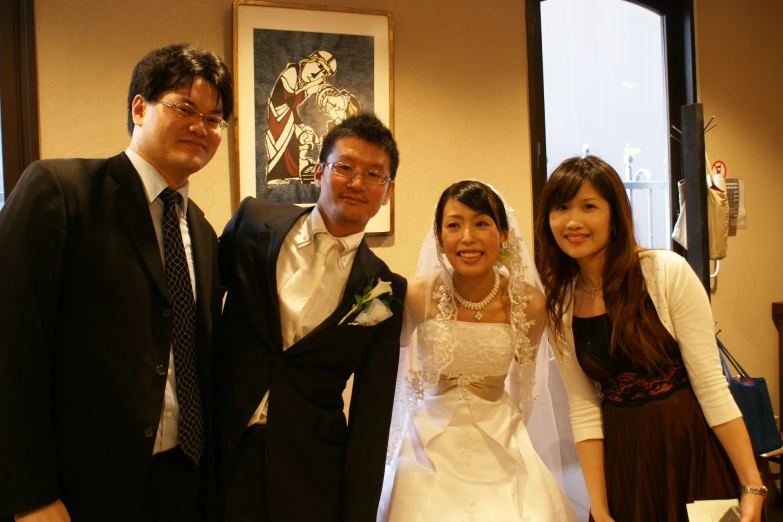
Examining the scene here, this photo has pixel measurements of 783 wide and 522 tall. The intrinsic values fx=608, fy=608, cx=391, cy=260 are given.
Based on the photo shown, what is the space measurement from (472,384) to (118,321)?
3.98ft

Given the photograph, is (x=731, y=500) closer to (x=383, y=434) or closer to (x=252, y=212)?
(x=383, y=434)

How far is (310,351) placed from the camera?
5.60ft

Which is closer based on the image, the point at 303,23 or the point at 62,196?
the point at 62,196

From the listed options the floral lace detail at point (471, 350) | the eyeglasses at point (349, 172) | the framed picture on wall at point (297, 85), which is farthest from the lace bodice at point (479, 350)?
the framed picture on wall at point (297, 85)

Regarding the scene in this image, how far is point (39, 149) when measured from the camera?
2871 mm

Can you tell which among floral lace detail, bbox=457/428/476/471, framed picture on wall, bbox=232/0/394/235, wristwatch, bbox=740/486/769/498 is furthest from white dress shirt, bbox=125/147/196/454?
wristwatch, bbox=740/486/769/498

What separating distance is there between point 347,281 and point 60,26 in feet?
6.93

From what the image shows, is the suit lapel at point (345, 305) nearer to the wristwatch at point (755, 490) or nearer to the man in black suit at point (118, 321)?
the man in black suit at point (118, 321)

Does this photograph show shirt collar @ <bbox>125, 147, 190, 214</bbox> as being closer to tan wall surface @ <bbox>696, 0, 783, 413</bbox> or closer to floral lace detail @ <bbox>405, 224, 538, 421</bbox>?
floral lace detail @ <bbox>405, 224, 538, 421</bbox>

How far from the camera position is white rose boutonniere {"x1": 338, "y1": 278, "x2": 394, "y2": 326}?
1745 mm

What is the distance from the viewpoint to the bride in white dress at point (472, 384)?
6.40 feet

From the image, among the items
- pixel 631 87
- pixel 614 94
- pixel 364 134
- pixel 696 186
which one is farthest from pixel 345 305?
pixel 631 87

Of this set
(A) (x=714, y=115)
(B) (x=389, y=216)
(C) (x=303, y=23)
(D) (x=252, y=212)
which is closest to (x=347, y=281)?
(D) (x=252, y=212)

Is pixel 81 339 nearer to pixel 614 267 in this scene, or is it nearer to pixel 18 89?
pixel 614 267
